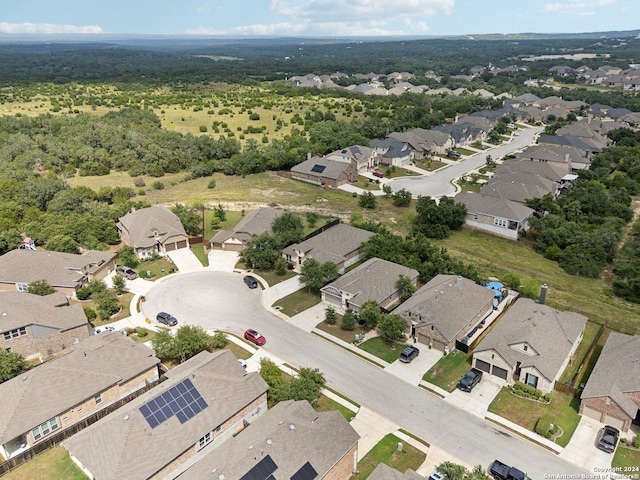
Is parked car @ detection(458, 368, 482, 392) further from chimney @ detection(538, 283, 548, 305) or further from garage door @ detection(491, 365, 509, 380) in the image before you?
chimney @ detection(538, 283, 548, 305)

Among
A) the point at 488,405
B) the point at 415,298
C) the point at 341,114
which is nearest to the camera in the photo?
the point at 488,405

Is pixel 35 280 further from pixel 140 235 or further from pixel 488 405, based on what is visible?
pixel 488 405

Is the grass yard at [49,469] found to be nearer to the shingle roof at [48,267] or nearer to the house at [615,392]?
the shingle roof at [48,267]

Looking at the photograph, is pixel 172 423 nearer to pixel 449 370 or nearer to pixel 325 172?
pixel 449 370

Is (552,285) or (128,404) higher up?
(128,404)

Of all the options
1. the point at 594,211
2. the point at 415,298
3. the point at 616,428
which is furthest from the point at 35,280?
the point at 594,211

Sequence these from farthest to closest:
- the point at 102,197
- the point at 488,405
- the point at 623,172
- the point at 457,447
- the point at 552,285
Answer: the point at 623,172
the point at 102,197
the point at 552,285
the point at 488,405
the point at 457,447

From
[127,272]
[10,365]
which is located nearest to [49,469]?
[10,365]
